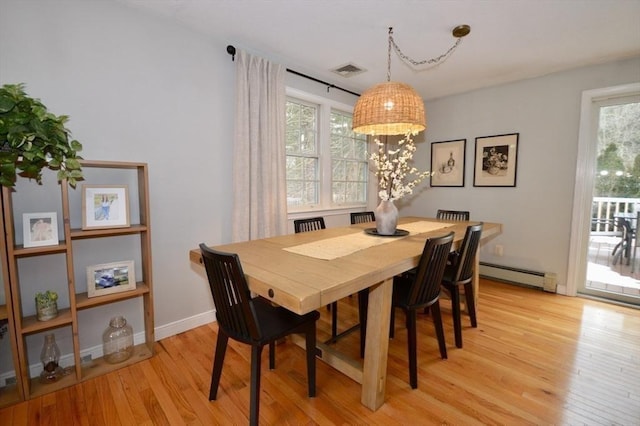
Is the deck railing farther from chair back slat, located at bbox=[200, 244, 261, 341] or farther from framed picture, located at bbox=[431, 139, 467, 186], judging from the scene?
chair back slat, located at bbox=[200, 244, 261, 341]

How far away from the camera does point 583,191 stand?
10.4 feet

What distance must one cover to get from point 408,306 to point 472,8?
6.93 ft

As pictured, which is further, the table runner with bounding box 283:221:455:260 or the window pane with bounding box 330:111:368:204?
the window pane with bounding box 330:111:368:204

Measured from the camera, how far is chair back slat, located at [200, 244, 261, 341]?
1264 millimetres

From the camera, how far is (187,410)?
1.60 meters

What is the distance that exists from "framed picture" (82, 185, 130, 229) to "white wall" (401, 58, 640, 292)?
3.90 meters

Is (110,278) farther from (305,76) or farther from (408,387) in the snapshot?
(305,76)

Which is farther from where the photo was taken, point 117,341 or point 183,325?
point 183,325

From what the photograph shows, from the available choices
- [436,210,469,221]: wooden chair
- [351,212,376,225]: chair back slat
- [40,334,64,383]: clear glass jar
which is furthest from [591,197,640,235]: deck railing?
[40,334,64,383]: clear glass jar

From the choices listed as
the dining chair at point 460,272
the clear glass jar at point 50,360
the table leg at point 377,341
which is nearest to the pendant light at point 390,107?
the dining chair at point 460,272

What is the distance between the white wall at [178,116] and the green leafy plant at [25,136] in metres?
0.55

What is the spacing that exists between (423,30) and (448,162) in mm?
2168

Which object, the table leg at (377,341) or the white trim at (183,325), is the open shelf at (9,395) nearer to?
the white trim at (183,325)

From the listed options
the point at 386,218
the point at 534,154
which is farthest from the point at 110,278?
the point at 534,154
